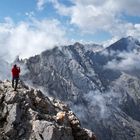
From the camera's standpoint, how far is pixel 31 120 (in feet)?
176

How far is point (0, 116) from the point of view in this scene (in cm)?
5375

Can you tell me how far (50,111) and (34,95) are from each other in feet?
13.6

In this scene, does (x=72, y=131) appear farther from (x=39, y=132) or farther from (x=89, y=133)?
(x=39, y=132)

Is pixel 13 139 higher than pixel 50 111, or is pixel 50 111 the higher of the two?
pixel 50 111

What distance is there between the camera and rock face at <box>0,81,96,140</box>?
5150cm

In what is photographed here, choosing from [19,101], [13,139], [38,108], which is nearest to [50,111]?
[38,108]

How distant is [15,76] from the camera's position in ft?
206

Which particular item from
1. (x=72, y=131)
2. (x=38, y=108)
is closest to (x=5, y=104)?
(x=38, y=108)

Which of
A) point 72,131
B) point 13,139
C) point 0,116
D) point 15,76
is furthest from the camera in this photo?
point 15,76

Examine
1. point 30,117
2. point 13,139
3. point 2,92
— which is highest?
point 2,92

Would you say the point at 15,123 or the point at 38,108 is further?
the point at 38,108

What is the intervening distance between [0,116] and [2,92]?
6620mm

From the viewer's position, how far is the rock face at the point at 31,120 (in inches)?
2028

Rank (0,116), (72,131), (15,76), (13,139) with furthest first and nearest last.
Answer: (15,76) → (72,131) → (0,116) → (13,139)
